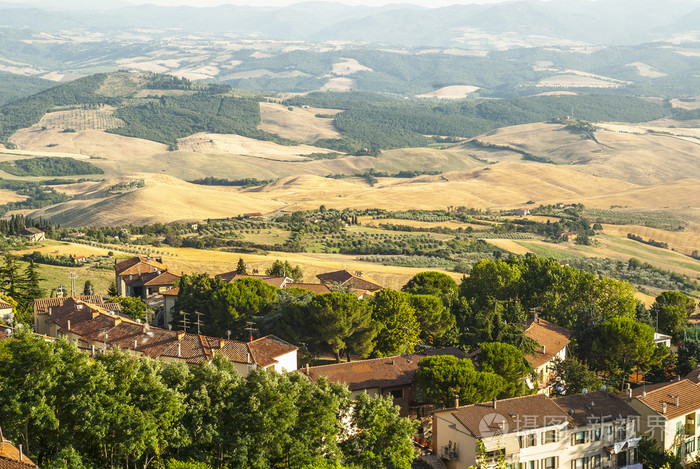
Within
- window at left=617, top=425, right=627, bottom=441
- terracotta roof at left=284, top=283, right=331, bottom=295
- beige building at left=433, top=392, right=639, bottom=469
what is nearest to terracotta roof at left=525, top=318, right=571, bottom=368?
beige building at left=433, top=392, right=639, bottom=469

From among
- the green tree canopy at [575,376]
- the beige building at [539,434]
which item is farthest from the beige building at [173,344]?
the green tree canopy at [575,376]

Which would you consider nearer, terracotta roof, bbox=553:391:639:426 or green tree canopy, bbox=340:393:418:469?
green tree canopy, bbox=340:393:418:469

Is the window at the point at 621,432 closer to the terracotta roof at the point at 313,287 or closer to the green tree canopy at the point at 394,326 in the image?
the green tree canopy at the point at 394,326

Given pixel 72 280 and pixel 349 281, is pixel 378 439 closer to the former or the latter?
pixel 349 281

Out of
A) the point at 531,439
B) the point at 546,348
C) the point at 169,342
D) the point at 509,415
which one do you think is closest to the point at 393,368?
the point at 509,415

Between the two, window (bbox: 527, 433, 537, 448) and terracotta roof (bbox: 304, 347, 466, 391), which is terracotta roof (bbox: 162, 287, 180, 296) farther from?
window (bbox: 527, 433, 537, 448)

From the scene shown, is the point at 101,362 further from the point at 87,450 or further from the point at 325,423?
the point at 325,423
